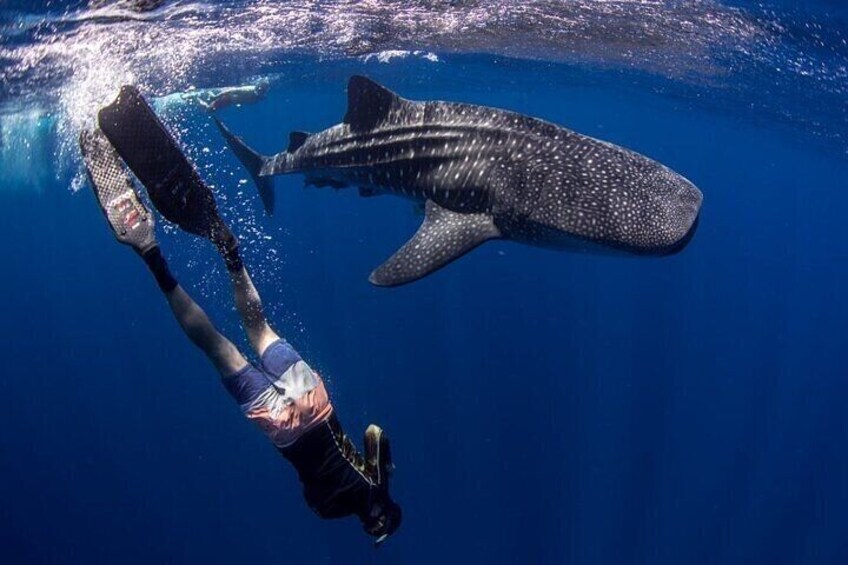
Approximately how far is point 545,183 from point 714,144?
38.9 m

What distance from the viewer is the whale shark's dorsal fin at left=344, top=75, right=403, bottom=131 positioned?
6508 millimetres

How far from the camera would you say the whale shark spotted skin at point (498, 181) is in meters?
5.05

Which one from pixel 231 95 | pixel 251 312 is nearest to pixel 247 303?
pixel 251 312

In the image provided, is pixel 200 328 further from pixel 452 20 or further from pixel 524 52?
pixel 524 52

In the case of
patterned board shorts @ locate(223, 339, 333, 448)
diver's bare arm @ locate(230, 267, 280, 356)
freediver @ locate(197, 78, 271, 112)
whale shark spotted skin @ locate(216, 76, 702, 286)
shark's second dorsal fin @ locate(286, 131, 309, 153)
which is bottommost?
freediver @ locate(197, 78, 271, 112)

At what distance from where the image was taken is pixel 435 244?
217 inches

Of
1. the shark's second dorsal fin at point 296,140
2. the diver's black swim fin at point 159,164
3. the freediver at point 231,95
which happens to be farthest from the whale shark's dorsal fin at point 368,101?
the freediver at point 231,95

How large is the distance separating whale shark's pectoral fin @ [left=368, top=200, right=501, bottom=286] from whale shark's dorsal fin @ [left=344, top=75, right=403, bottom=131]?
1357mm

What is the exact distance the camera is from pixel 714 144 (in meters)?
39.6

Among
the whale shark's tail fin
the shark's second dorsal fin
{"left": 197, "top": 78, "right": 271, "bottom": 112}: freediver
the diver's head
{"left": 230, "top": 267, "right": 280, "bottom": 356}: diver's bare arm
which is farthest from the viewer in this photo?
{"left": 197, "top": 78, "right": 271, "bottom": 112}: freediver

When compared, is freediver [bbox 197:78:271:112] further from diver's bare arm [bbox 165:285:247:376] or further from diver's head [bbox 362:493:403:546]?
diver's head [bbox 362:493:403:546]

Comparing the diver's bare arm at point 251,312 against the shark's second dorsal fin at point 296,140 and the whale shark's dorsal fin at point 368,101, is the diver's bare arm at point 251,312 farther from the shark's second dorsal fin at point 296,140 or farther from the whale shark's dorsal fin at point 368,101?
the shark's second dorsal fin at point 296,140

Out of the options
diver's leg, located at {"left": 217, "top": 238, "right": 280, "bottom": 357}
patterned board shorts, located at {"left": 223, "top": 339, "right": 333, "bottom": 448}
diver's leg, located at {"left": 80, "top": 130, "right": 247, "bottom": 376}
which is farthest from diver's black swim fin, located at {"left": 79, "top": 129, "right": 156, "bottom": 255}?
patterned board shorts, located at {"left": 223, "top": 339, "right": 333, "bottom": 448}

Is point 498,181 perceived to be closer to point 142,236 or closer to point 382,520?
point 142,236
